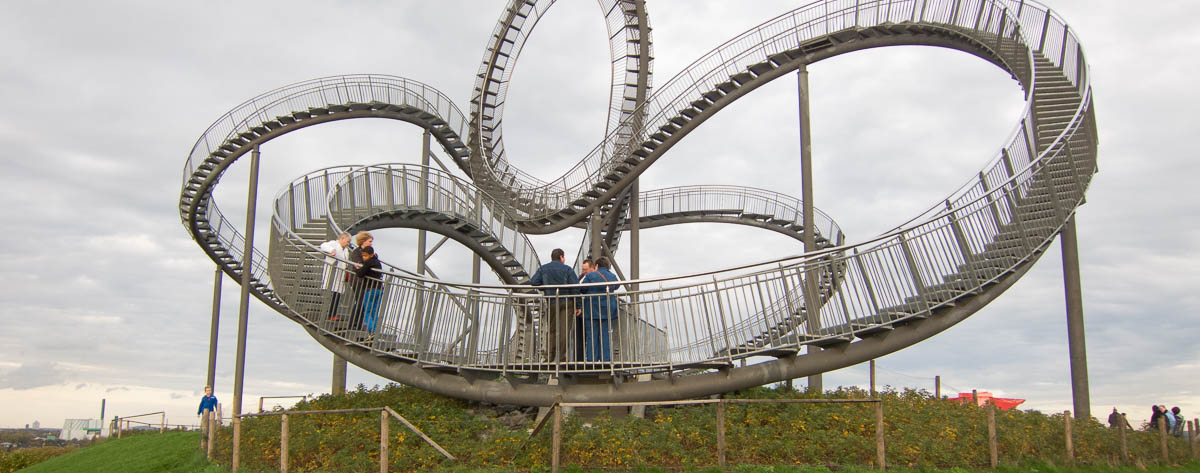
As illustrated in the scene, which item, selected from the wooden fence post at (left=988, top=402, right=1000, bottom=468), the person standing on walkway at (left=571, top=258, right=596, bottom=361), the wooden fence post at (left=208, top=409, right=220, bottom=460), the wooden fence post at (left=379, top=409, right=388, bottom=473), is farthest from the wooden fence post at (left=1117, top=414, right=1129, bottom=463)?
the wooden fence post at (left=208, top=409, right=220, bottom=460)

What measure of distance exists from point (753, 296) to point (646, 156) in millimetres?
9638

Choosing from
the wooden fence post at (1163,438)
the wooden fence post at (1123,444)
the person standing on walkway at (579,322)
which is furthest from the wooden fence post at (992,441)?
the person standing on walkway at (579,322)

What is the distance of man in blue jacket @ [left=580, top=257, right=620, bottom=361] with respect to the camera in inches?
504

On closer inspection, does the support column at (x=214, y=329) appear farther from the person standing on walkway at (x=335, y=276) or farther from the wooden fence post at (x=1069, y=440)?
the wooden fence post at (x=1069, y=440)

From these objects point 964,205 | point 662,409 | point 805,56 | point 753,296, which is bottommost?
point 662,409

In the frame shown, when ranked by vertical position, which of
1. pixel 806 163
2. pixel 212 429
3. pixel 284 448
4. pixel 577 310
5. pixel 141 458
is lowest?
pixel 141 458

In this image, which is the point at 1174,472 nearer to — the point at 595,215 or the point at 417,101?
the point at 595,215

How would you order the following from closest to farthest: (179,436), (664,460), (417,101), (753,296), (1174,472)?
(664,460) < (753,296) < (1174,472) < (179,436) < (417,101)

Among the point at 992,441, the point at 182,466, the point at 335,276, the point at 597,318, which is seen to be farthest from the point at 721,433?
the point at 182,466

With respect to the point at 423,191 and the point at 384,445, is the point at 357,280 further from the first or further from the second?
the point at 423,191

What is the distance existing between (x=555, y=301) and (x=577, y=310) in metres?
0.52

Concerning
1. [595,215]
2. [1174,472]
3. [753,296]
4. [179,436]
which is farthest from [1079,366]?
[179,436]

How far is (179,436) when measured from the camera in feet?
63.7

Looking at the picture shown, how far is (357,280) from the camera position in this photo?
45.8ft
